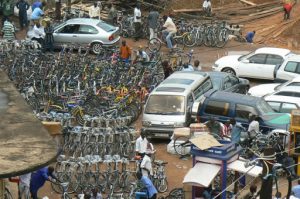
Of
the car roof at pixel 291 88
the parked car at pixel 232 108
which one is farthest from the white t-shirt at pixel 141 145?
the car roof at pixel 291 88

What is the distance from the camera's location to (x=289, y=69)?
28.7m

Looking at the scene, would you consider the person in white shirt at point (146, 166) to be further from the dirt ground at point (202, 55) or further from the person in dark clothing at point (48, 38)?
the person in dark clothing at point (48, 38)

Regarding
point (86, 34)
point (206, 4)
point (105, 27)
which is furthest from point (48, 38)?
point (206, 4)

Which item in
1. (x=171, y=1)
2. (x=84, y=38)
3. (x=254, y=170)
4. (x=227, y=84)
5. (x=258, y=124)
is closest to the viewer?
(x=254, y=170)

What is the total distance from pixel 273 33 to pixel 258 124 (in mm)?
15899

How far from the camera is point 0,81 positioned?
57.1 ft

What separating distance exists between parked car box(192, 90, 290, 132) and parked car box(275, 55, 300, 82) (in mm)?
5453

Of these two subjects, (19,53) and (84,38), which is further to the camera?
(84,38)

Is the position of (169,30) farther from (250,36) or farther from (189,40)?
(250,36)

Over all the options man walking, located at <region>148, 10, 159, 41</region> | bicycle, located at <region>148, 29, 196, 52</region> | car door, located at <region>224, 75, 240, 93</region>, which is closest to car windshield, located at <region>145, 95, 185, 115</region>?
car door, located at <region>224, 75, 240, 93</region>

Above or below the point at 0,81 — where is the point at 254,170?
below

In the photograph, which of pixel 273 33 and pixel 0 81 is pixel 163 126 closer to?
pixel 0 81

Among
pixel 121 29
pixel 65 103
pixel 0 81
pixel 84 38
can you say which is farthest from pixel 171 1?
pixel 0 81

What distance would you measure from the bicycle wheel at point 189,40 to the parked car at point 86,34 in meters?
3.33
